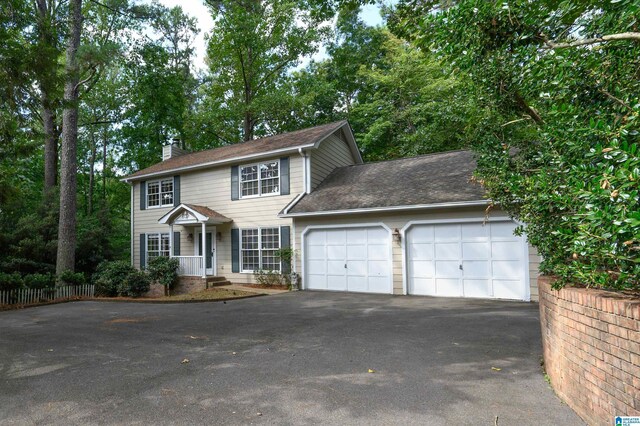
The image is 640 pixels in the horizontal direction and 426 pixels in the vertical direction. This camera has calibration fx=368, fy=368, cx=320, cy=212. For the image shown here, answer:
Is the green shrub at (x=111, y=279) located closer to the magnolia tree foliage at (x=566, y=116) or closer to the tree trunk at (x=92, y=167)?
the magnolia tree foliage at (x=566, y=116)

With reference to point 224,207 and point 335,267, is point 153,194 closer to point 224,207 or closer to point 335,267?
point 224,207

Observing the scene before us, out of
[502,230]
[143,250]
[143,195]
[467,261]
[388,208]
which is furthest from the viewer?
[143,195]

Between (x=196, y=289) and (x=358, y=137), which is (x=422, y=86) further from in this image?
(x=196, y=289)

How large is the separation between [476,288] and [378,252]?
3.05m

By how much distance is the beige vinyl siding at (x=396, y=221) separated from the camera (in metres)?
10.2

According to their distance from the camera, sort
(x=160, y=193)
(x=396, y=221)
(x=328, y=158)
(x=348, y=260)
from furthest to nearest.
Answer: (x=160, y=193)
(x=328, y=158)
(x=348, y=260)
(x=396, y=221)

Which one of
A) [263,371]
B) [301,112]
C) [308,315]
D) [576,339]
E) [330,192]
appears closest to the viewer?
[576,339]

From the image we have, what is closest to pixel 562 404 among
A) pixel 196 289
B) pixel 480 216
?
pixel 480 216

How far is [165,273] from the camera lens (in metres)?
14.5

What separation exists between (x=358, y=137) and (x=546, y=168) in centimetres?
1877

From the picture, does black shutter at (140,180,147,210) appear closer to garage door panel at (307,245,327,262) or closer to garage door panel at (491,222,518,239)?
garage door panel at (307,245,327,262)

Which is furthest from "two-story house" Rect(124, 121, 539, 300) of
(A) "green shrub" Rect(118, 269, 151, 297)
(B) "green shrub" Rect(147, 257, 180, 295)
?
(A) "green shrub" Rect(118, 269, 151, 297)

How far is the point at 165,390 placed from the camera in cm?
401

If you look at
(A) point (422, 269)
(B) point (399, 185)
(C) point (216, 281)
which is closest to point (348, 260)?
(A) point (422, 269)
